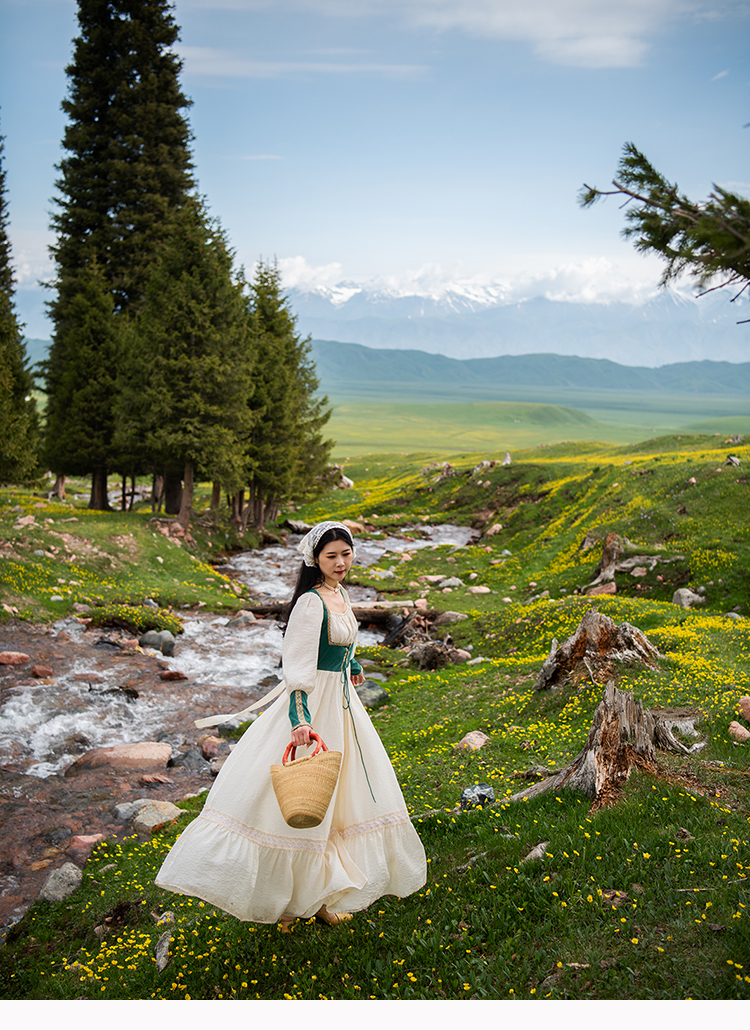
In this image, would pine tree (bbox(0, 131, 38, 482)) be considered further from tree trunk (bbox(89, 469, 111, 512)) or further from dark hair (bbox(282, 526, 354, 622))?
dark hair (bbox(282, 526, 354, 622))

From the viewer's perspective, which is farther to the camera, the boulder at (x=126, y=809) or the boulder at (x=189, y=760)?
the boulder at (x=189, y=760)

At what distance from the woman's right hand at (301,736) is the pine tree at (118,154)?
1331 inches

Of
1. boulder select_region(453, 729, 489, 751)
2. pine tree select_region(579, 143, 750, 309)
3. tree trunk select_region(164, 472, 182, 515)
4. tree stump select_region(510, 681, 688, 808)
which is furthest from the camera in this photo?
tree trunk select_region(164, 472, 182, 515)

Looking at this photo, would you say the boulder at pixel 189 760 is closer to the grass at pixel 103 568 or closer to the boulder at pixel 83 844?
the boulder at pixel 83 844

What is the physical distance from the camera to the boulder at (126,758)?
11094mm

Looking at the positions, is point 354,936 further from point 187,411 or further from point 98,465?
point 98,465

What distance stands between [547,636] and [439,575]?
484 inches

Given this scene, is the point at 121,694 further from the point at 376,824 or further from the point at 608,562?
the point at 608,562

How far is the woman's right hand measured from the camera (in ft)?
16.9

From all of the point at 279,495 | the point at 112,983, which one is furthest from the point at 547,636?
the point at 279,495

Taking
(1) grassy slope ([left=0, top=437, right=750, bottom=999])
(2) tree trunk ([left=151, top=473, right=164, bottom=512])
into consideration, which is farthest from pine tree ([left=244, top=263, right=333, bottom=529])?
(1) grassy slope ([left=0, top=437, right=750, bottom=999])

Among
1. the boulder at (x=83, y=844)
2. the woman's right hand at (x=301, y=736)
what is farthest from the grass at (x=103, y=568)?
the woman's right hand at (x=301, y=736)

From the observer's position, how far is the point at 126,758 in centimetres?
1135

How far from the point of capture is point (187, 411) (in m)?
28.3
